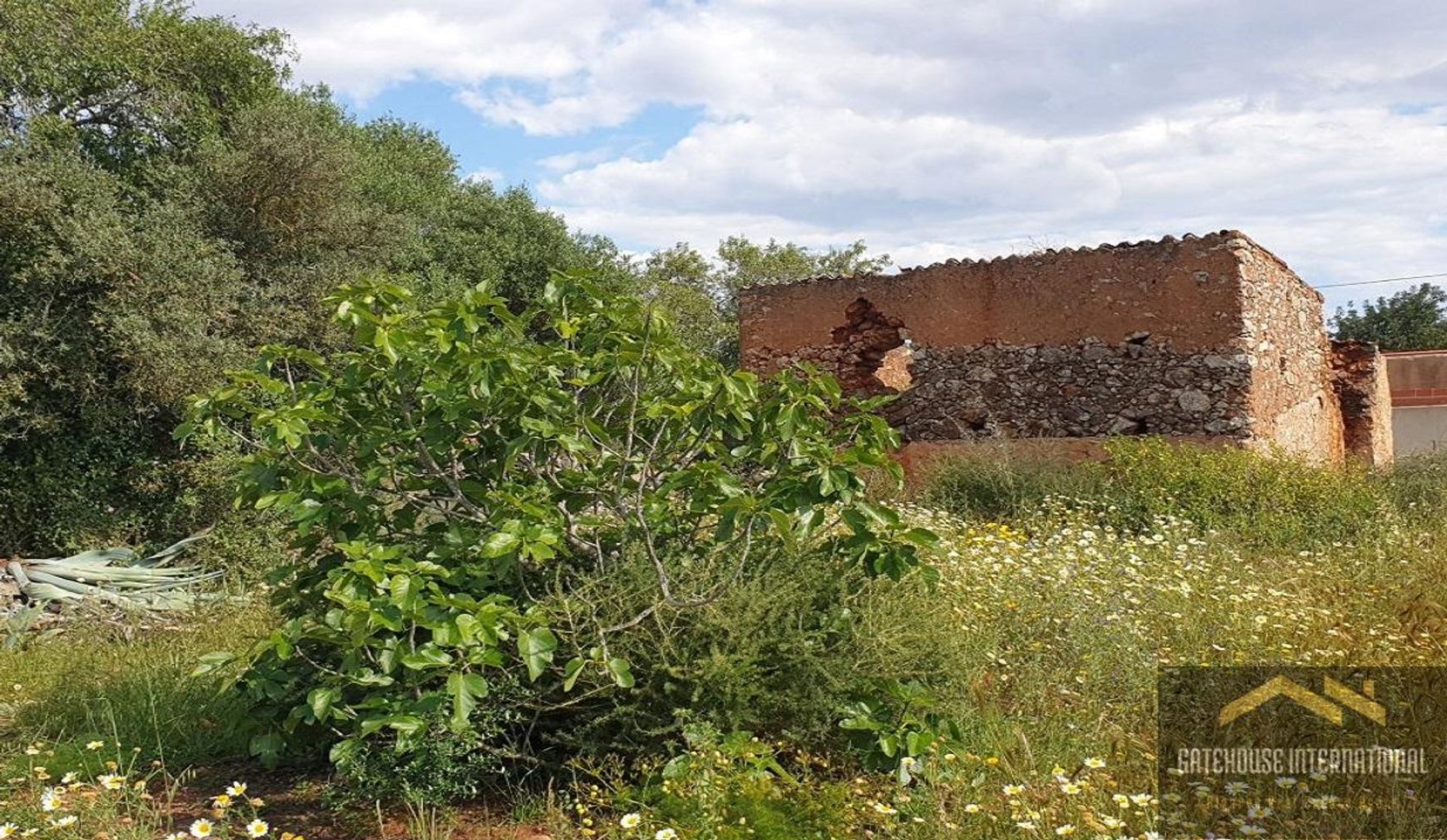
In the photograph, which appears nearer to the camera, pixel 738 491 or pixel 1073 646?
pixel 738 491

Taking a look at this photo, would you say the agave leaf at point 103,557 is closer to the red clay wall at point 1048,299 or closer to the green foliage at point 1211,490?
the red clay wall at point 1048,299

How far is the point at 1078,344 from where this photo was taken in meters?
10.7

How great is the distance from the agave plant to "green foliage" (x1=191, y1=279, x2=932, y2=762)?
4.61 m

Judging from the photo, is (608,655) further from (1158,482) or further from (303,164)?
(303,164)

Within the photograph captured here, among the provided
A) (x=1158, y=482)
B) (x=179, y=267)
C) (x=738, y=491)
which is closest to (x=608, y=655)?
(x=738, y=491)

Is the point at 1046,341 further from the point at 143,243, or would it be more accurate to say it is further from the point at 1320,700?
the point at 143,243

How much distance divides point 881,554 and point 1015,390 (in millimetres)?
7585

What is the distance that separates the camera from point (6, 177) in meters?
10.5

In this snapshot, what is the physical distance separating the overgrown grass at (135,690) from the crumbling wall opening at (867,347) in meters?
6.86

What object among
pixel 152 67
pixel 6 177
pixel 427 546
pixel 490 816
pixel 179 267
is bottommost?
pixel 490 816

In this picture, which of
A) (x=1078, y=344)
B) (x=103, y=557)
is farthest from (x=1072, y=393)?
(x=103, y=557)

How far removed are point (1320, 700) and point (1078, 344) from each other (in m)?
7.09

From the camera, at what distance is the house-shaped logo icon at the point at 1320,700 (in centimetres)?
389

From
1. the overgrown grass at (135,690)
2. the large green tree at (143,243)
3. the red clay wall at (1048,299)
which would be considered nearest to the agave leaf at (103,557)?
the large green tree at (143,243)
